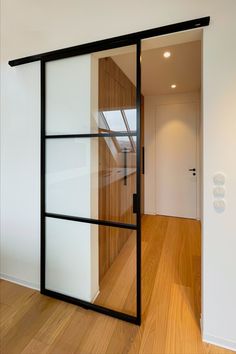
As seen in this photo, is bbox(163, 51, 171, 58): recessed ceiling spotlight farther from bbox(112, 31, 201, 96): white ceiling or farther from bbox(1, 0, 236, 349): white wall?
bbox(1, 0, 236, 349): white wall

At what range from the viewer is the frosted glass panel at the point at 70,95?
1.97m

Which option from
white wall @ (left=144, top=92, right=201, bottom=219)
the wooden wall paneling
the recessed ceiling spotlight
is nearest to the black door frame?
the wooden wall paneling

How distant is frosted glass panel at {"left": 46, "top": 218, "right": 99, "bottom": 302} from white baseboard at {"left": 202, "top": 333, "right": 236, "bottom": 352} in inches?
41.6

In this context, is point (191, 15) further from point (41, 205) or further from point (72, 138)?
point (41, 205)

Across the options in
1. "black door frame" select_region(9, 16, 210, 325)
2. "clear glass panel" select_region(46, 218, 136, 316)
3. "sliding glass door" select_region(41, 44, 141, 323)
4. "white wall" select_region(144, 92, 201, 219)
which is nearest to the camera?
"black door frame" select_region(9, 16, 210, 325)

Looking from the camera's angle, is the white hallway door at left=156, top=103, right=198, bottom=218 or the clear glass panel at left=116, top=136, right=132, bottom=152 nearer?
the clear glass panel at left=116, top=136, right=132, bottom=152

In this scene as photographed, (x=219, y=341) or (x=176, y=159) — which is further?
(x=176, y=159)

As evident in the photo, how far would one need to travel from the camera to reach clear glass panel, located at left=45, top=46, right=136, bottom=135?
1.92 meters

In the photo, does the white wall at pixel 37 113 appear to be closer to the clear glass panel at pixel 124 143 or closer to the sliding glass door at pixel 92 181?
the sliding glass door at pixel 92 181

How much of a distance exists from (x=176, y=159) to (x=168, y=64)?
2193mm

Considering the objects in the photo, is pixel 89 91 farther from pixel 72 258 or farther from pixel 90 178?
pixel 72 258

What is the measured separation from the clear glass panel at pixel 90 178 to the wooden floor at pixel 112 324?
3.04 ft

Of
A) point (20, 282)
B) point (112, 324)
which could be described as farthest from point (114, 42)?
point (20, 282)

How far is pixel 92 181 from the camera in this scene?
2.01 m
